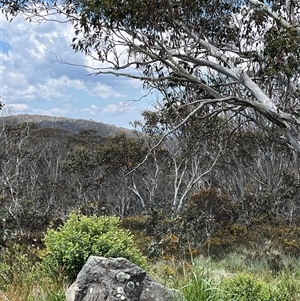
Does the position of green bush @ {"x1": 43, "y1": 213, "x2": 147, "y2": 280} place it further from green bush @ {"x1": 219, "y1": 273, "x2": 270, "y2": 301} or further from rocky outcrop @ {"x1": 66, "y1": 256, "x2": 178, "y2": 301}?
green bush @ {"x1": 219, "y1": 273, "x2": 270, "y2": 301}

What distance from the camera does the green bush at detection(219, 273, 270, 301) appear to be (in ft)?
14.8

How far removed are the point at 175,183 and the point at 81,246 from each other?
1432cm

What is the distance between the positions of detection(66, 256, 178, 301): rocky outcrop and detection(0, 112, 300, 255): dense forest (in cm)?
629

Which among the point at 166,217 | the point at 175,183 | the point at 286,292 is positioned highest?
the point at 175,183

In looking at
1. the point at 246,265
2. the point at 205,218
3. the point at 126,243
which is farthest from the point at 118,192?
the point at 126,243

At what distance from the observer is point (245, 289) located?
4574 mm

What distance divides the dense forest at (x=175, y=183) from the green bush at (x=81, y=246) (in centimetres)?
522

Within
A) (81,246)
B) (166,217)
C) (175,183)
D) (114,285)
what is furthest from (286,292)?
(175,183)

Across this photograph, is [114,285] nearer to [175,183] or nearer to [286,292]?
[286,292]

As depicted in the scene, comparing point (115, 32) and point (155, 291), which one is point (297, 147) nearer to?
point (115, 32)

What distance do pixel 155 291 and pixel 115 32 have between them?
6.38 m

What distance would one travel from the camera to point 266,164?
65.0 ft

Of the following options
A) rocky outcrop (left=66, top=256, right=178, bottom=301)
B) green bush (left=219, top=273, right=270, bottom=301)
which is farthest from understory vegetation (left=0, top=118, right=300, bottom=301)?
rocky outcrop (left=66, top=256, right=178, bottom=301)

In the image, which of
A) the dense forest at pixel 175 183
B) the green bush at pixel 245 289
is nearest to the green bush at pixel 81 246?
the green bush at pixel 245 289
